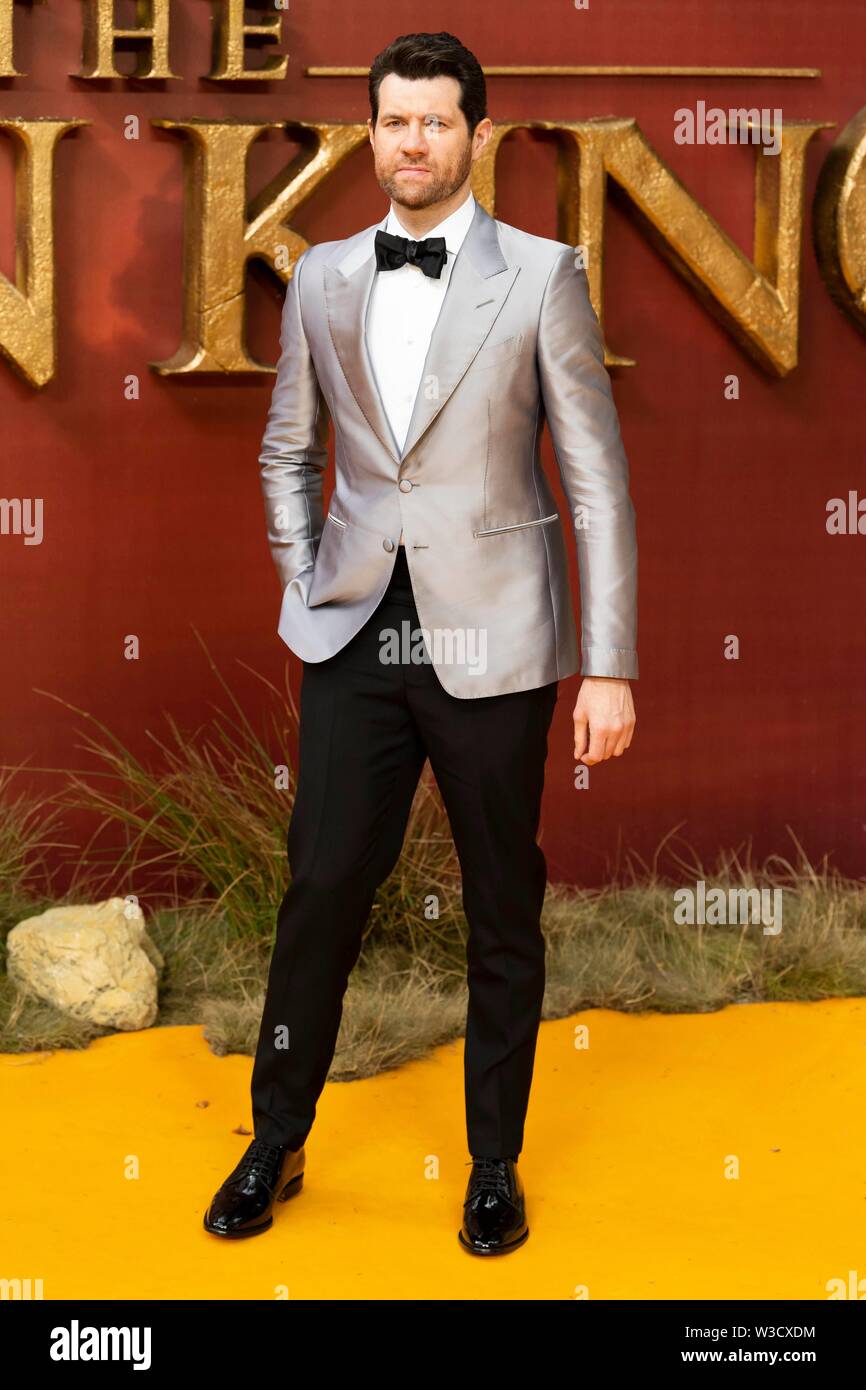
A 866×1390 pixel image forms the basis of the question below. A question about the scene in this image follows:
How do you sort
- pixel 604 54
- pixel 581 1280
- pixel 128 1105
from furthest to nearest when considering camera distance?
1. pixel 604 54
2. pixel 128 1105
3. pixel 581 1280

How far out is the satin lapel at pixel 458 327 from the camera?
2648 mm

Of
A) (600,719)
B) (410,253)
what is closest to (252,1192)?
(600,719)

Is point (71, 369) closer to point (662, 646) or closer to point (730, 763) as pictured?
point (662, 646)

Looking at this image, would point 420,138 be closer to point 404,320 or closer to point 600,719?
point 404,320

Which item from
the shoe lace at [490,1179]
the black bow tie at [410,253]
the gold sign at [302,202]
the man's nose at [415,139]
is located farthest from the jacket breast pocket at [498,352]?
the gold sign at [302,202]

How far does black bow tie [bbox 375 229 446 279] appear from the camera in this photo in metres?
2.67

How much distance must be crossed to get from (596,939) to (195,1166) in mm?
1434

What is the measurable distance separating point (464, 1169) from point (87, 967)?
112cm

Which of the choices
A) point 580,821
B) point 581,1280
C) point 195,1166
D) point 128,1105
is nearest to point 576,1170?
point 581,1280

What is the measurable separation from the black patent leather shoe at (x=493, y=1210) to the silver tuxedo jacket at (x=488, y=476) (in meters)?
0.86

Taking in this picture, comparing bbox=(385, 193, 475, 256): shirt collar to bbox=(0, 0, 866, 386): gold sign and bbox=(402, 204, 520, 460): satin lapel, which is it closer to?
bbox=(402, 204, 520, 460): satin lapel

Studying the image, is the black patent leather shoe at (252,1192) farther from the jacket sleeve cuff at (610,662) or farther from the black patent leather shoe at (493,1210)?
the jacket sleeve cuff at (610,662)

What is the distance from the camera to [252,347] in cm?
427

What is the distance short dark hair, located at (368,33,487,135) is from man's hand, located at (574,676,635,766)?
924mm
